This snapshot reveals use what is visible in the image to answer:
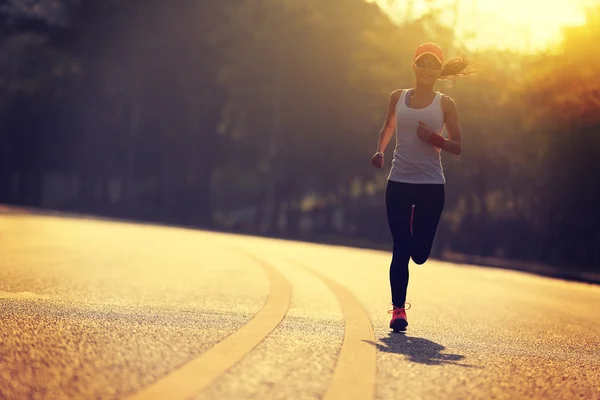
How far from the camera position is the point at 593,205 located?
105ft

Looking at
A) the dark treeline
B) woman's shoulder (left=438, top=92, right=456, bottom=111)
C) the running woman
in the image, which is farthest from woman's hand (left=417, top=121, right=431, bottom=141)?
the dark treeline

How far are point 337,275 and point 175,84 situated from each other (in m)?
41.5

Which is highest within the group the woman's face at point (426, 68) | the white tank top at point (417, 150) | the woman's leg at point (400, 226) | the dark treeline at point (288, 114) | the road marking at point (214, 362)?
the dark treeline at point (288, 114)

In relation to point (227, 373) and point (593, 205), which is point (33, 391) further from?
point (593, 205)

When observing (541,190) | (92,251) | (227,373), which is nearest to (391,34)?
(541,190)

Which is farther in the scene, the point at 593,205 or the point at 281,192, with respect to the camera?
the point at 281,192

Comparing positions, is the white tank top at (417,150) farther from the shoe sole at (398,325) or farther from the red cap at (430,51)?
the shoe sole at (398,325)

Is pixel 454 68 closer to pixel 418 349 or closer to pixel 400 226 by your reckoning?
pixel 400 226

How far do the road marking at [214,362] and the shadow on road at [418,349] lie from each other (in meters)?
0.79

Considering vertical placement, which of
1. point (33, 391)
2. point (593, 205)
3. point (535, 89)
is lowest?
point (33, 391)

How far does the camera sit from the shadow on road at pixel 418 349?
19.4 ft

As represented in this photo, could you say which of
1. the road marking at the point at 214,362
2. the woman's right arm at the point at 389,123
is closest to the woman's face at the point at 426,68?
the woman's right arm at the point at 389,123

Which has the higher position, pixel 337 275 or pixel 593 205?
pixel 593 205

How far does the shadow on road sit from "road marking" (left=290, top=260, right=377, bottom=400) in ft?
0.36
